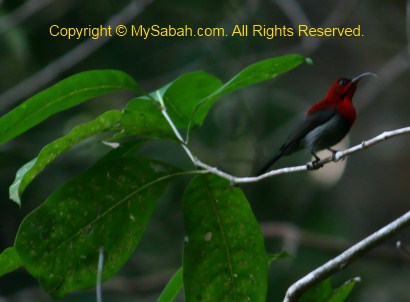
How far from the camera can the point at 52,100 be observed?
2.14 m

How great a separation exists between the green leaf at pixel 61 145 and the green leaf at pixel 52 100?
0.41 ft

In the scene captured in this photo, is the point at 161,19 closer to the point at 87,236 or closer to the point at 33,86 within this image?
the point at 33,86

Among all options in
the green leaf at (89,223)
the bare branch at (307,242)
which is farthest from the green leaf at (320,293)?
the bare branch at (307,242)

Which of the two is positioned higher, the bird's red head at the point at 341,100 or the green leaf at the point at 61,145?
the green leaf at the point at 61,145

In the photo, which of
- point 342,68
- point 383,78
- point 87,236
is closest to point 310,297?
point 87,236

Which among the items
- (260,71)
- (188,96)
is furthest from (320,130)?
(260,71)

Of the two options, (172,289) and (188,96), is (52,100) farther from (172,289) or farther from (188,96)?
(172,289)

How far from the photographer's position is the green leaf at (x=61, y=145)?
2.01 metres

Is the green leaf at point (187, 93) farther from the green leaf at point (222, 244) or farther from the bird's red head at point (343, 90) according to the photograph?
the bird's red head at point (343, 90)

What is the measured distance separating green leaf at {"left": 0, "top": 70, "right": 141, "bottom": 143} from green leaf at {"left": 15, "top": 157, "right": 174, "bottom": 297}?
0.66 feet

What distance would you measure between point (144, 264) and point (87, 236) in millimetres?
5438

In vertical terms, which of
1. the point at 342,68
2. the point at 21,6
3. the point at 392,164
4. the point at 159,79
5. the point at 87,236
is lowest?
the point at 392,164

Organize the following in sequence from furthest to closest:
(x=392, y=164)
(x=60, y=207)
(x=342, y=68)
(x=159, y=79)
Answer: (x=342, y=68) < (x=392, y=164) < (x=159, y=79) < (x=60, y=207)

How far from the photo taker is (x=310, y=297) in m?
2.27
